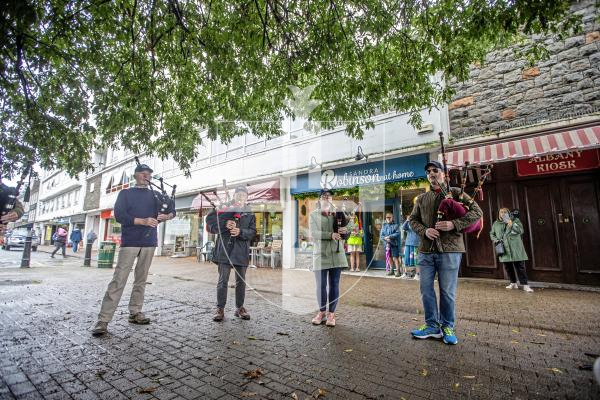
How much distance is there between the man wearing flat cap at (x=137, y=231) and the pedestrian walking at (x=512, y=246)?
7.59 m

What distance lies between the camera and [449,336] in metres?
3.44

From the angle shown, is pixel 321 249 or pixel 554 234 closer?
pixel 321 249

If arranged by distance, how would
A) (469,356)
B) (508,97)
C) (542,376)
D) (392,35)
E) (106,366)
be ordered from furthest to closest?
(508,97)
(392,35)
(469,356)
(106,366)
(542,376)

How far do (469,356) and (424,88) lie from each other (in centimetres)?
448

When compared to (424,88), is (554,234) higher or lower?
lower

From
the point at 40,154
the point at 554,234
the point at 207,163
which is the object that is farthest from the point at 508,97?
the point at 207,163

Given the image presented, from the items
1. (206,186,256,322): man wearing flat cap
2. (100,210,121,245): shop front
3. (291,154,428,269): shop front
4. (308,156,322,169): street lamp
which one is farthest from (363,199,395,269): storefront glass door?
(100,210,121,245): shop front

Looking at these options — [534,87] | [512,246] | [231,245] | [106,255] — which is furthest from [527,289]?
[106,255]

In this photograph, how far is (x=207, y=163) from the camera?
1658 centimetres

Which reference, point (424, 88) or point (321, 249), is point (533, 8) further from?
point (321, 249)

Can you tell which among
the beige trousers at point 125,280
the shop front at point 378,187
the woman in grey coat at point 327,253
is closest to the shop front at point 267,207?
the shop front at point 378,187

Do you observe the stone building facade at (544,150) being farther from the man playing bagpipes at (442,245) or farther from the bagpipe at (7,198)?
the bagpipe at (7,198)

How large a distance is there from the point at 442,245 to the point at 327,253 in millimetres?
1453

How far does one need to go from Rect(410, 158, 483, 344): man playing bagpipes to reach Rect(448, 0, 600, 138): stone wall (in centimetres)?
641
